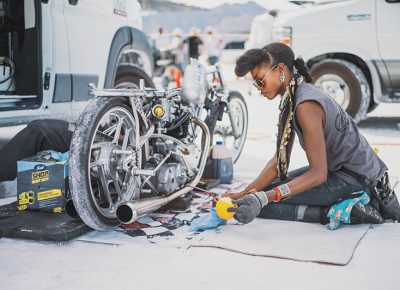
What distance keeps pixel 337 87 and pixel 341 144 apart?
4.36 m

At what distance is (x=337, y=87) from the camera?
7.46m

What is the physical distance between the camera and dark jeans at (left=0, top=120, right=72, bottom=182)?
366cm

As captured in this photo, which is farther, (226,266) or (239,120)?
(239,120)

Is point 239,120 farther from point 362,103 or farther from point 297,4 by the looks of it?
point 297,4

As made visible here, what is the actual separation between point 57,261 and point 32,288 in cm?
34

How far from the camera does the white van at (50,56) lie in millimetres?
4098

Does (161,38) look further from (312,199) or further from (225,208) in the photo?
(225,208)

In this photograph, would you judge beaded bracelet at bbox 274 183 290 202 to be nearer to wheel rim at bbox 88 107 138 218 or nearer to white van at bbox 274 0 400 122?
wheel rim at bbox 88 107 138 218

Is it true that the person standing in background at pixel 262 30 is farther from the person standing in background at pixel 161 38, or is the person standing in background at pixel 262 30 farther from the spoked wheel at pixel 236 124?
the person standing in background at pixel 161 38

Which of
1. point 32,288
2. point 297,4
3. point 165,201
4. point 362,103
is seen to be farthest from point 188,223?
point 297,4

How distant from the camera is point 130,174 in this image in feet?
11.0

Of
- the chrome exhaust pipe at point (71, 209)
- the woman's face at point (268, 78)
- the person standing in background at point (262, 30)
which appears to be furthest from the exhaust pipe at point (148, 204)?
the person standing in background at point (262, 30)

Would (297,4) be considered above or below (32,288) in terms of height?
above

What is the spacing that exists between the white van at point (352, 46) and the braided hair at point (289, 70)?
4.21m
